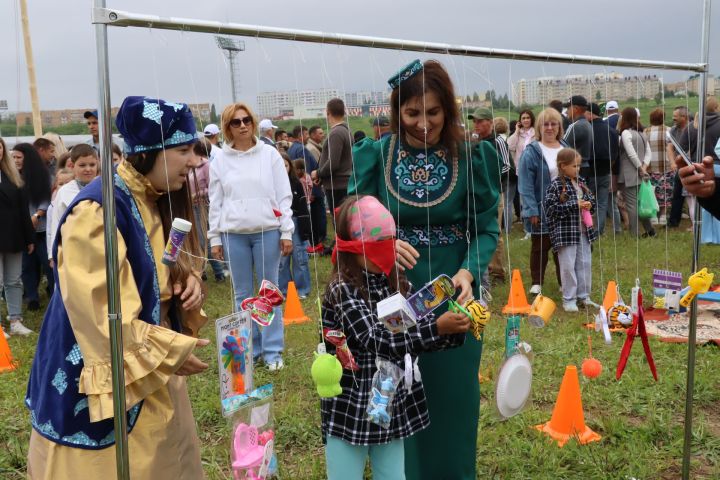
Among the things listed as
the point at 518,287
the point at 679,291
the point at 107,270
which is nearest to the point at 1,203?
the point at 518,287

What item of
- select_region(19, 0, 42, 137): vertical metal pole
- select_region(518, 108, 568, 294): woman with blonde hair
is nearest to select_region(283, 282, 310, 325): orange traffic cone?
select_region(518, 108, 568, 294): woman with blonde hair

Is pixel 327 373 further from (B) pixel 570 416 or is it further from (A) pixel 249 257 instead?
(A) pixel 249 257

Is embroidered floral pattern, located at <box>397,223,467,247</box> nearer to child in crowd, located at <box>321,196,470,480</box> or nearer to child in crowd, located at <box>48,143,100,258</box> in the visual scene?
child in crowd, located at <box>321,196,470,480</box>

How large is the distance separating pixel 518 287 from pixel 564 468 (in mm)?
3361

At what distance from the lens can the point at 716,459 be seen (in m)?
3.64

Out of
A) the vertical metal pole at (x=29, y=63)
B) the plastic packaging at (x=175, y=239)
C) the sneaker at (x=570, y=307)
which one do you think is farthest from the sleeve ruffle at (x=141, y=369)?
the vertical metal pole at (x=29, y=63)

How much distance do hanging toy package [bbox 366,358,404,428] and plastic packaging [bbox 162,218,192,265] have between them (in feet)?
2.60

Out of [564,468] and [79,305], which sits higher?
[79,305]

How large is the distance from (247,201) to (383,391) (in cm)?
246

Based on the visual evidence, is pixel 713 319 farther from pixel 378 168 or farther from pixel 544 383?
pixel 378 168

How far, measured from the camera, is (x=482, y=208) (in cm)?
279

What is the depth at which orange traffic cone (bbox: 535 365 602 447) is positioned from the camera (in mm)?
3898

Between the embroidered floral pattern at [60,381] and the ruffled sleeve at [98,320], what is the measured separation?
0.31 feet

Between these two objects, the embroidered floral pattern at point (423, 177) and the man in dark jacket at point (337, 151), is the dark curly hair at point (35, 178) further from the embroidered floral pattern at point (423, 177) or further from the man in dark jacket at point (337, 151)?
the embroidered floral pattern at point (423, 177)
